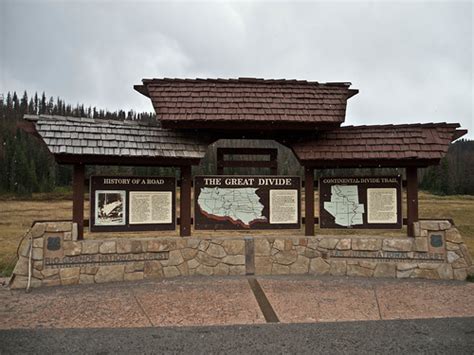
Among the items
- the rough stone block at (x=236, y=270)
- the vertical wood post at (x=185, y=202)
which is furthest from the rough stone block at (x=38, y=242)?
the rough stone block at (x=236, y=270)

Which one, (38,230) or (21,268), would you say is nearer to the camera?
(21,268)

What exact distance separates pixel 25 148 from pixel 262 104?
262ft

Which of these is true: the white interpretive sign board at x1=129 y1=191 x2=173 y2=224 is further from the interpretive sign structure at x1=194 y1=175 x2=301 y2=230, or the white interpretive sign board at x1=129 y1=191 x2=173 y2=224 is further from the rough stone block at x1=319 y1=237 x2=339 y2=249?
the rough stone block at x1=319 y1=237 x2=339 y2=249

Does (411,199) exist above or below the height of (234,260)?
above

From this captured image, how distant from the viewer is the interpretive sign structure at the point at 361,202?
825cm

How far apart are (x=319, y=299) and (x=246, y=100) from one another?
4.31 metres

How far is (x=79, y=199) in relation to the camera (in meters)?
7.62

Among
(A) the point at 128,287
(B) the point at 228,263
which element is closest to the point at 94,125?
(A) the point at 128,287

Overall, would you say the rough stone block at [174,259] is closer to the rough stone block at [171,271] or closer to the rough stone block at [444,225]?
the rough stone block at [171,271]

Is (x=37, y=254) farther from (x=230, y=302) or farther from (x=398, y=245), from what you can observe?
(x=398, y=245)

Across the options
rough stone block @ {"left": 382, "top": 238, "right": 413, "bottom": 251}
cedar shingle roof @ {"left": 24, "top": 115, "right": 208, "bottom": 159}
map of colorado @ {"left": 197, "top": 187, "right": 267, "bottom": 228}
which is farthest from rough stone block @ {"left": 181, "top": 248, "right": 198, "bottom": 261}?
rough stone block @ {"left": 382, "top": 238, "right": 413, "bottom": 251}

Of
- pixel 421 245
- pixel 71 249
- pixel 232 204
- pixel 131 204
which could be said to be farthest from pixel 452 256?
pixel 71 249

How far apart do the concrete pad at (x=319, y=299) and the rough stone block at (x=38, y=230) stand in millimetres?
4360

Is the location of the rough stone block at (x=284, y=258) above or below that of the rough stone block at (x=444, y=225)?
below
